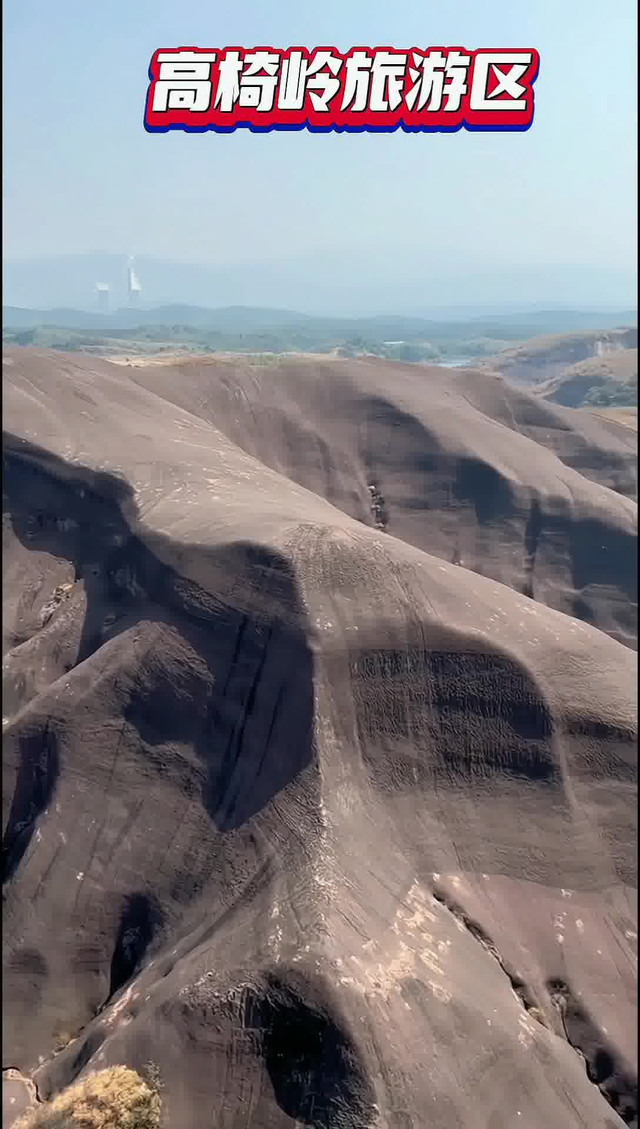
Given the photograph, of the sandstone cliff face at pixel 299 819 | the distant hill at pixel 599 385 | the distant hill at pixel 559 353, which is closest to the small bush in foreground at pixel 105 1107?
the sandstone cliff face at pixel 299 819

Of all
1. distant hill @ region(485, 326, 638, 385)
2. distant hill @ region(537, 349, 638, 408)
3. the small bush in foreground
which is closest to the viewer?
the small bush in foreground

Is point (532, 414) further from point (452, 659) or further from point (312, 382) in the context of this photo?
point (452, 659)

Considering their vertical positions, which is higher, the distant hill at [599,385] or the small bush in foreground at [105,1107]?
the distant hill at [599,385]

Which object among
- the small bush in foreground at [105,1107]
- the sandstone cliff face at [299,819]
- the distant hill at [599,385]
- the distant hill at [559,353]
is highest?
the distant hill at [559,353]

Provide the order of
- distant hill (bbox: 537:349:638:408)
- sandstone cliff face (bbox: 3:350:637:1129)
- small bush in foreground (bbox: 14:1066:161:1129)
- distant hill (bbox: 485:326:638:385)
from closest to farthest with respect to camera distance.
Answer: small bush in foreground (bbox: 14:1066:161:1129) < sandstone cliff face (bbox: 3:350:637:1129) < distant hill (bbox: 537:349:638:408) < distant hill (bbox: 485:326:638:385)

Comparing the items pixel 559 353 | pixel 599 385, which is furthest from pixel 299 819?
pixel 559 353

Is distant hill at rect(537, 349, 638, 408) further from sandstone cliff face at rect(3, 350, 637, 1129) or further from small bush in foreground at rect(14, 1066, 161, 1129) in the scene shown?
small bush in foreground at rect(14, 1066, 161, 1129)

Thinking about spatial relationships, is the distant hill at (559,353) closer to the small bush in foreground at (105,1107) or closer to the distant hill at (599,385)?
the distant hill at (599,385)

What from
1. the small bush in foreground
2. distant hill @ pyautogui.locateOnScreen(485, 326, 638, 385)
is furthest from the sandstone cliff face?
distant hill @ pyautogui.locateOnScreen(485, 326, 638, 385)

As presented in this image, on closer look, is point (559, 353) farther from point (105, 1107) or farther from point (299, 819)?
point (105, 1107)
